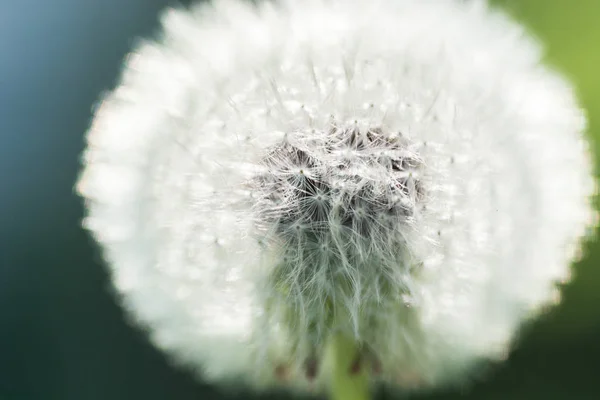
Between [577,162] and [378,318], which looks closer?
[378,318]

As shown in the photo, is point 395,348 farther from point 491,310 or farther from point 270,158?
point 270,158

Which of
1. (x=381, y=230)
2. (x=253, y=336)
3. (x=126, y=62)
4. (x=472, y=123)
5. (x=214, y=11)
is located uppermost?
(x=214, y=11)

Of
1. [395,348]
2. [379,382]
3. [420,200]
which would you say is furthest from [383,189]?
[379,382]

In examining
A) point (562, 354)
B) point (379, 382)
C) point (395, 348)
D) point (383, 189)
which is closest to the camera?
point (383, 189)

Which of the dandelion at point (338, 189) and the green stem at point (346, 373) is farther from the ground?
the dandelion at point (338, 189)

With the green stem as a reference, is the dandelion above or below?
above

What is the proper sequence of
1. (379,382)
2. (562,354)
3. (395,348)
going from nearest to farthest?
(395,348), (379,382), (562,354)
